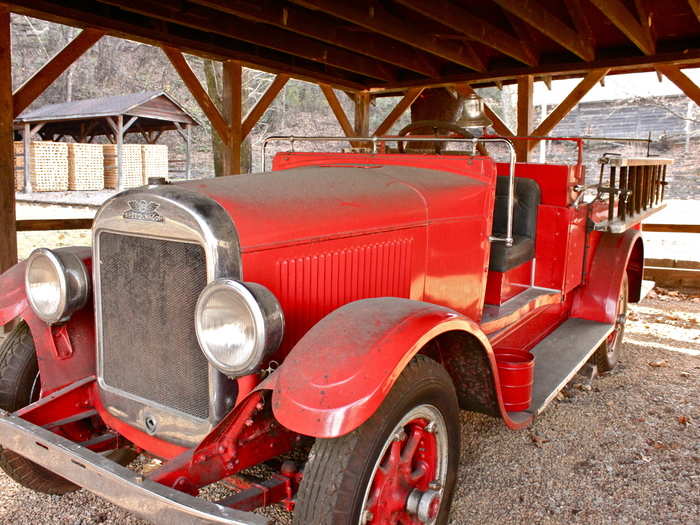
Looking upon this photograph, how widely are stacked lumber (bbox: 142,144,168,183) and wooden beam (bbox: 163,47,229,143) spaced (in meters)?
14.3

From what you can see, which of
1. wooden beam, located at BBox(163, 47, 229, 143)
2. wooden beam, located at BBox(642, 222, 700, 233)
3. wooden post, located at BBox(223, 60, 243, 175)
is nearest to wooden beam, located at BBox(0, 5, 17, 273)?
wooden beam, located at BBox(163, 47, 229, 143)

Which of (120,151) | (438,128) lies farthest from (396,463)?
(120,151)

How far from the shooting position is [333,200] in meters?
2.37

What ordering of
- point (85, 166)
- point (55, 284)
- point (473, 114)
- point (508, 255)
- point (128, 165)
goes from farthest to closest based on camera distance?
point (128, 165), point (85, 166), point (473, 114), point (508, 255), point (55, 284)

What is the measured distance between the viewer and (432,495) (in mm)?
1964

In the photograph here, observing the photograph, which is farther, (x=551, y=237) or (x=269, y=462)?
(x=551, y=237)

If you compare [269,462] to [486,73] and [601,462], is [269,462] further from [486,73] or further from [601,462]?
[486,73]

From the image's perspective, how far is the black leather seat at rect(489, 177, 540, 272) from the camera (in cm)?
345

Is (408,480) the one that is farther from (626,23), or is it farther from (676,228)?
(676,228)

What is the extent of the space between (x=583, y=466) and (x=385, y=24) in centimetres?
437

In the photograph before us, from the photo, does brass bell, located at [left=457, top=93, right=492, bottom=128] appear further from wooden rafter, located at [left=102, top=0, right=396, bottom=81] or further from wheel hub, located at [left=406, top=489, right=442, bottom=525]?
wheel hub, located at [left=406, top=489, right=442, bottom=525]

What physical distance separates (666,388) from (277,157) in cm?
314

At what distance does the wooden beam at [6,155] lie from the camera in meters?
4.54

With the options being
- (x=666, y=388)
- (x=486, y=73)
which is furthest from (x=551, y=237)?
(x=486, y=73)
